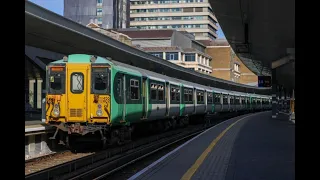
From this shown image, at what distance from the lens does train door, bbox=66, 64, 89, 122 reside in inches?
518

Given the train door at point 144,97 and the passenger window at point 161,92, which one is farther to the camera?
the passenger window at point 161,92

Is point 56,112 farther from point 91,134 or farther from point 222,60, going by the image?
point 222,60

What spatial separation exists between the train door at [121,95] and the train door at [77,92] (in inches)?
45.4

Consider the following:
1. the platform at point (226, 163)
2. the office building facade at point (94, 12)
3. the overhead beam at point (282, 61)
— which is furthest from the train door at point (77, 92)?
the office building facade at point (94, 12)

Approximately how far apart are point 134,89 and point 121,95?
1533 millimetres

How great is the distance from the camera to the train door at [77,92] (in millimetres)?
13148

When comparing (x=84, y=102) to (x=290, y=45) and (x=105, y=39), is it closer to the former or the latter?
(x=105, y=39)

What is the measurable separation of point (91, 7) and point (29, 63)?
97007 mm

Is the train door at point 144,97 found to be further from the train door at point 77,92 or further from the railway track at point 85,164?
the train door at point 77,92

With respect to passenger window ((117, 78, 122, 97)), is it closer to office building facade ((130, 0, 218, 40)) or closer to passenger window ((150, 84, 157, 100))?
passenger window ((150, 84, 157, 100))

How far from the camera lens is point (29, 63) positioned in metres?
29.9
